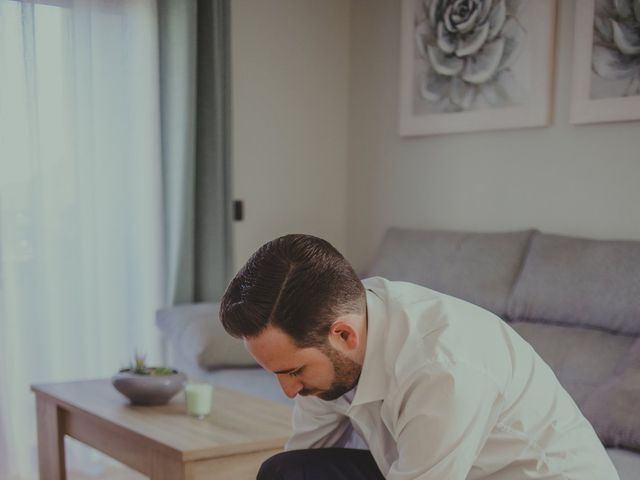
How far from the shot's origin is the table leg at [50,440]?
277 cm

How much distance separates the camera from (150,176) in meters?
3.62

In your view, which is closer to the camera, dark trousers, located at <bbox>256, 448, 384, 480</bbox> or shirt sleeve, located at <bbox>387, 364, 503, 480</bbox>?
shirt sleeve, located at <bbox>387, 364, 503, 480</bbox>

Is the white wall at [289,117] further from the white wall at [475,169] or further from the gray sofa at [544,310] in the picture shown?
the gray sofa at [544,310]

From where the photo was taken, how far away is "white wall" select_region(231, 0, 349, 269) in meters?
3.95

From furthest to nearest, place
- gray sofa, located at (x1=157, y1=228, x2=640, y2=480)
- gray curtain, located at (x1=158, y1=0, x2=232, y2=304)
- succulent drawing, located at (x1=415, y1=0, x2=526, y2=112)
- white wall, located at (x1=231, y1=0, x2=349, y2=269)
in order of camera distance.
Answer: white wall, located at (x1=231, y1=0, x2=349, y2=269) < gray curtain, located at (x1=158, y1=0, x2=232, y2=304) < succulent drawing, located at (x1=415, y1=0, x2=526, y2=112) < gray sofa, located at (x1=157, y1=228, x2=640, y2=480)

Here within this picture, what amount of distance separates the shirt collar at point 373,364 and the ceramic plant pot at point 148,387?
111cm

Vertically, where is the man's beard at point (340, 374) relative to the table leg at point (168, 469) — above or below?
above

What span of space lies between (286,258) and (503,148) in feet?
7.13

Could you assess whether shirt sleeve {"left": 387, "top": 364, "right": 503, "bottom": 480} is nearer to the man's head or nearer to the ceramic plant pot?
the man's head

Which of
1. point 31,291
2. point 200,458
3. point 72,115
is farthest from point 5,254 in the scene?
point 200,458

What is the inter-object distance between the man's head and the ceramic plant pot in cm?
105

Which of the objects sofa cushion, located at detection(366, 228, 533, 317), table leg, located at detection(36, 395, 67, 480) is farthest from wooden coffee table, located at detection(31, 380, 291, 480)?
sofa cushion, located at detection(366, 228, 533, 317)

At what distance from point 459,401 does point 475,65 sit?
2388 millimetres

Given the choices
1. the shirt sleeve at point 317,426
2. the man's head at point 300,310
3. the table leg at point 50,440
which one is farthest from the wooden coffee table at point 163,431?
the man's head at point 300,310
